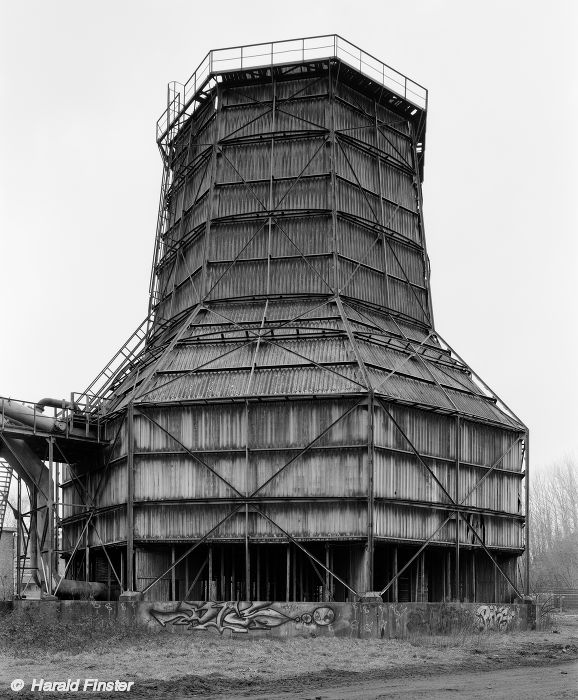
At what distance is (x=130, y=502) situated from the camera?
126 feet

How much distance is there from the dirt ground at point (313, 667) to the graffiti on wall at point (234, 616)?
73cm

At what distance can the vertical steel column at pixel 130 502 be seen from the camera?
37.7 meters

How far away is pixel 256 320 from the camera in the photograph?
43.6 metres

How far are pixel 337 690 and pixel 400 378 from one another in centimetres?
1856

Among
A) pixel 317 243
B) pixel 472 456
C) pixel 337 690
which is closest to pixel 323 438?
pixel 472 456

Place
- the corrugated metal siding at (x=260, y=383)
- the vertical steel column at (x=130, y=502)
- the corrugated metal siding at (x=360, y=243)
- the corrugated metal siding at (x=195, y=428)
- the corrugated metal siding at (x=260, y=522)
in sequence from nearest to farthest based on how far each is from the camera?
the corrugated metal siding at (x=260, y=522), the vertical steel column at (x=130, y=502), the corrugated metal siding at (x=260, y=383), the corrugated metal siding at (x=195, y=428), the corrugated metal siding at (x=360, y=243)

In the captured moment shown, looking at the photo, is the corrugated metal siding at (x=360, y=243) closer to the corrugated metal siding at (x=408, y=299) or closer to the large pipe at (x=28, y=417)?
the corrugated metal siding at (x=408, y=299)

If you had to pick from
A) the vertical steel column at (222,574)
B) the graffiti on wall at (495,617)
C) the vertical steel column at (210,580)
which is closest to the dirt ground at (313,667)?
the graffiti on wall at (495,617)

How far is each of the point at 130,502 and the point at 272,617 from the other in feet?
25.5

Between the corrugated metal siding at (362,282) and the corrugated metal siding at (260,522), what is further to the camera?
the corrugated metal siding at (362,282)

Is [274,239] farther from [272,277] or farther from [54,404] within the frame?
[54,404]

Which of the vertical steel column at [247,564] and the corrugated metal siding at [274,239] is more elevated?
the corrugated metal siding at [274,239]

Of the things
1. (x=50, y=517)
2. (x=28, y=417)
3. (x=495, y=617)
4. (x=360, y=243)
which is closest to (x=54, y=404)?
(x=28, y=417)

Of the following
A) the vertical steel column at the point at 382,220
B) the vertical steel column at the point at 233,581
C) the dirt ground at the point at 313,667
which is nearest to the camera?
the dirt ground at the point at 313,667
